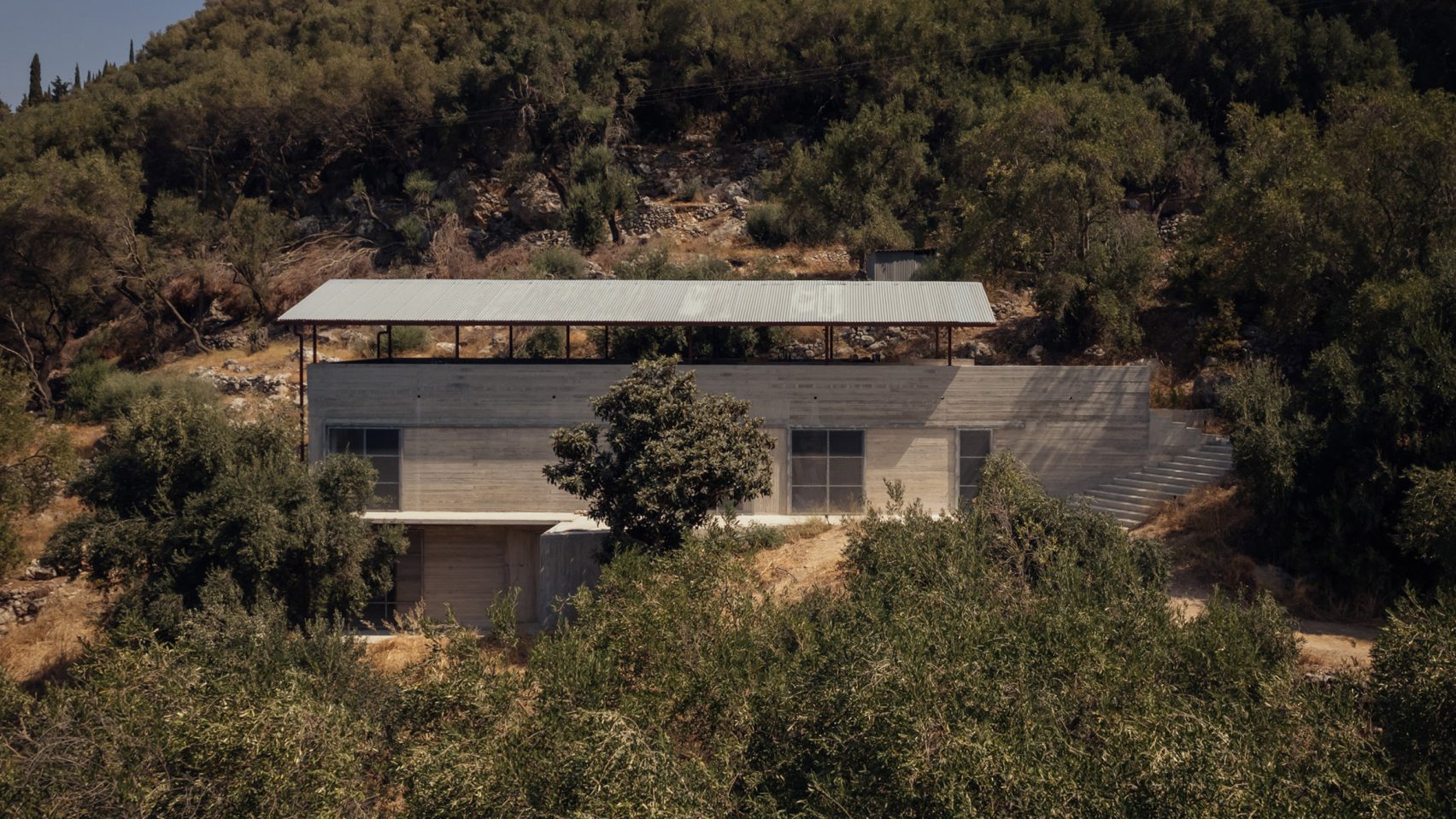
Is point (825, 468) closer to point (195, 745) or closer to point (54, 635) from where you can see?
point (195, 745)

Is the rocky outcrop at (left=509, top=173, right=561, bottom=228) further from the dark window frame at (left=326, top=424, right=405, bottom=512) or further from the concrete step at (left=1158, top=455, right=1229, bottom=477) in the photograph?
the concrete step at (left=1158, top=455, right=1229, bottom=477)

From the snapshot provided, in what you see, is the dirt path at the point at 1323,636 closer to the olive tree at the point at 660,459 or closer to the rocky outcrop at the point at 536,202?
the olive tree at the point at 660,459

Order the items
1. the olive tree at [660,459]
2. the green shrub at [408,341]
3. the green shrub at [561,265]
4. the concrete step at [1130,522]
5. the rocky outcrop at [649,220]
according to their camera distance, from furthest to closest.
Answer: the rocky outcrop at [649,220] < the green shrub at [561,265] < the green shrub at [408,341] < the concrete step at [1130,522] < the olive tree at [660,459]

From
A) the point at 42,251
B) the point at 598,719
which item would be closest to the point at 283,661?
the point at 598,719

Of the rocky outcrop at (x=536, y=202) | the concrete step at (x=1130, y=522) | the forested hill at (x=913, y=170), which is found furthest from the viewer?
the rocky outcrop at (x=536, y=202)

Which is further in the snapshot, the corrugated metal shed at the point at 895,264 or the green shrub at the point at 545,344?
the corrugated metal shed at the point at 895,264

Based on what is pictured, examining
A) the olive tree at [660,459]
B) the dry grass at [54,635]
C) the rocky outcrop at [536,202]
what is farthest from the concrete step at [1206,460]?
the rocky outcrop at [536,202]
